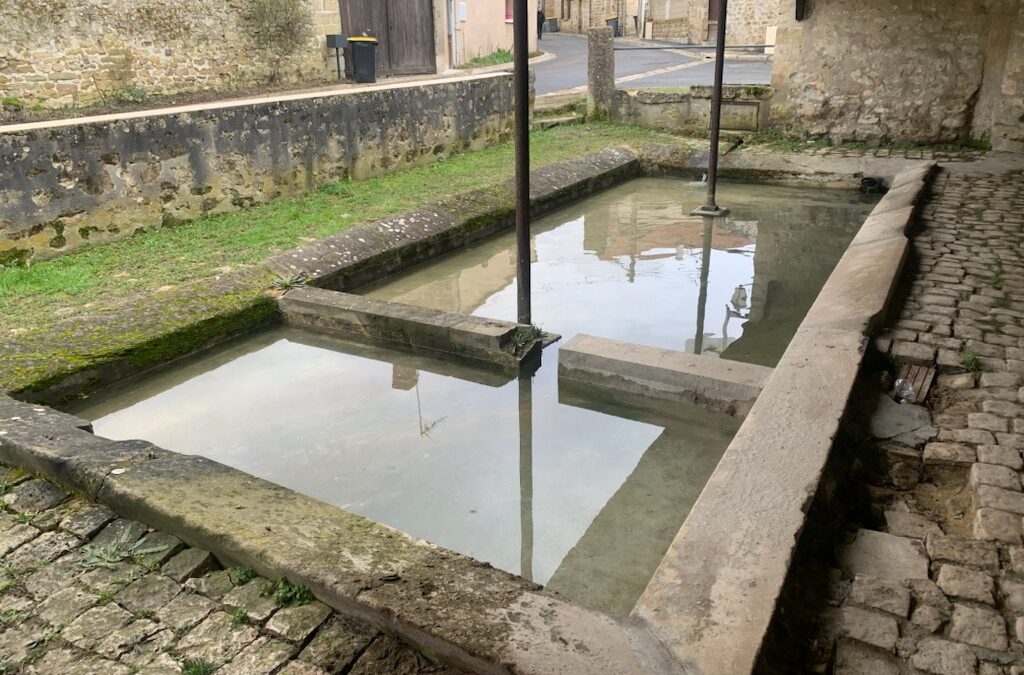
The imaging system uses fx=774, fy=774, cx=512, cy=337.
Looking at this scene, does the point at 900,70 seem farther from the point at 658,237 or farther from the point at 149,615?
the point at 149,615

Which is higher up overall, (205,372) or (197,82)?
(197,82)

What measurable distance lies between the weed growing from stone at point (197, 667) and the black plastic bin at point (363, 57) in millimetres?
12199

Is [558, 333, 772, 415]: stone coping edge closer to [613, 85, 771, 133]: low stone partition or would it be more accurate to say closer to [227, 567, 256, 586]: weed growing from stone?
[227, 567, 256, 586]: weed growing from stone

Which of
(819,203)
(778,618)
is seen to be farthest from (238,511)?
(819,203)

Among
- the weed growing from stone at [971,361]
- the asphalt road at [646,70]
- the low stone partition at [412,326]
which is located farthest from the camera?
the asphalt road at [646,70]

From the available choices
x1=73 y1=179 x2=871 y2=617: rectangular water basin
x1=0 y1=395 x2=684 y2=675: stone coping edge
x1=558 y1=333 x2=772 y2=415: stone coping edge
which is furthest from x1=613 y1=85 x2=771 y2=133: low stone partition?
x1=0 y1=395 x2=684 y2=675: stone coping edge

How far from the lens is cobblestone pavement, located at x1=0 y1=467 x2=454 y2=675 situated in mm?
2207

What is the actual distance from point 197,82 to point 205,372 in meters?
8.60

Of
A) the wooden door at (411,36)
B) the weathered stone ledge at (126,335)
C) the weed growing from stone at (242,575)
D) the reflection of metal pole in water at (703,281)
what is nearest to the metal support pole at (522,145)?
the reflection of metal pole in water at (703,281)

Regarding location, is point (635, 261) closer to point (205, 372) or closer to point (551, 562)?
point (205, 372)

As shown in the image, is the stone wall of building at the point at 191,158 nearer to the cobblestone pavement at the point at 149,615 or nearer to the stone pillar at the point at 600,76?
the stone pillar at the point at 600,76

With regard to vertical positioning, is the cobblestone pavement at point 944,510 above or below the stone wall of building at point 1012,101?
below

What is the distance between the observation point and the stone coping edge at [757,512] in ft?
6.84

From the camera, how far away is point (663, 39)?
30500 millimetres
